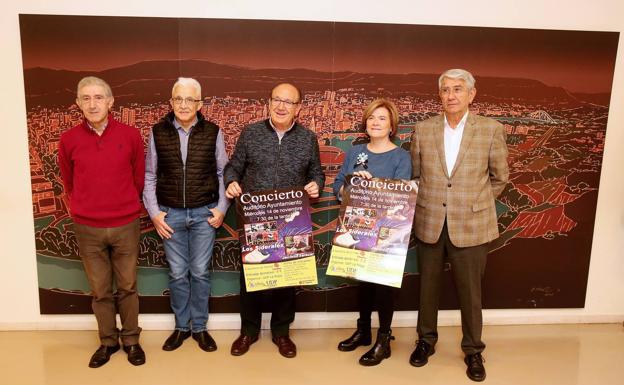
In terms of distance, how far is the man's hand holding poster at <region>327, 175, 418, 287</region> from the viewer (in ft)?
9.12

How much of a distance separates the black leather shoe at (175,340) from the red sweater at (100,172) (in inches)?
35.7

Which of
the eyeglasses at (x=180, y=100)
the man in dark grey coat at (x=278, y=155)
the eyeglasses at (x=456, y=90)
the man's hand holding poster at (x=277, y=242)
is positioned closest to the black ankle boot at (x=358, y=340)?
the man's hand holding poster at (x=277, y=242)

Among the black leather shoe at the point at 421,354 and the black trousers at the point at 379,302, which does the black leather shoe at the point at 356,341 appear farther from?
the black leather shoe at the point at 421,354

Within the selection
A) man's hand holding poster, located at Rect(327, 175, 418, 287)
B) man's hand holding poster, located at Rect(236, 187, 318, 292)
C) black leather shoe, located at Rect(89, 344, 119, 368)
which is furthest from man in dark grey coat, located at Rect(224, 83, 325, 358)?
black leather shoe, located at Rect(89, 344, 119, 368)

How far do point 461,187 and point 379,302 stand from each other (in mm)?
878

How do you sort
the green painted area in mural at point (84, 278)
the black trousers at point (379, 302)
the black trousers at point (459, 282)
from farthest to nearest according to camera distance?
the green painted area in mural at point (84, 278), the black trousers at point (379, 302), the black trousers at point (459, 282)

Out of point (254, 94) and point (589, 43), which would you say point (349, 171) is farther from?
point (589, 43)

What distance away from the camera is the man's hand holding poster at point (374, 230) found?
9.12 feet

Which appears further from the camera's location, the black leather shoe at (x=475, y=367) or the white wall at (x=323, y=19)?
the white wall at (x=323, y=19)

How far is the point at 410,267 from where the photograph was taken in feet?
11.7

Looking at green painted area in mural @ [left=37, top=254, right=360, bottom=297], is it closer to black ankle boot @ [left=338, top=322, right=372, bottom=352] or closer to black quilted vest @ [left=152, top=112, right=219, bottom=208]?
black quilted vest @ [left=152, top=112, right=219, bottom=208]

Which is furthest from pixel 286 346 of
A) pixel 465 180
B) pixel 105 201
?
pixel 465 180

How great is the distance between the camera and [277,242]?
2.96m

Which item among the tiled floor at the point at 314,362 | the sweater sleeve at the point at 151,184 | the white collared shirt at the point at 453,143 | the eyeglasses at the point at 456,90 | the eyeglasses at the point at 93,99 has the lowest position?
the tiled floor at the point at 314,362
